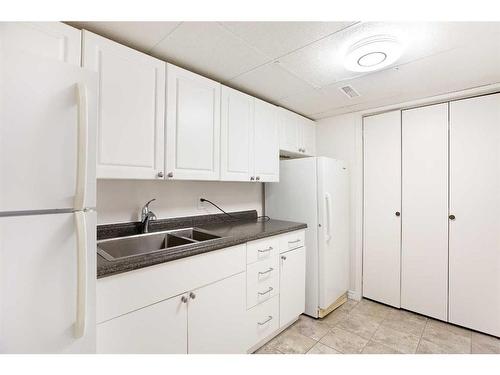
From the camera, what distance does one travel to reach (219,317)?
59.4 inches

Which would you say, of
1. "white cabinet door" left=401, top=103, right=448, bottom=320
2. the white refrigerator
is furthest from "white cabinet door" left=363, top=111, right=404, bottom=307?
the white refrigerator

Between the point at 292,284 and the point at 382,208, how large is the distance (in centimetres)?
135

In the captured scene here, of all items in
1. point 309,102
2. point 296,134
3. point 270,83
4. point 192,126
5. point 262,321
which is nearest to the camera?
point 192,126

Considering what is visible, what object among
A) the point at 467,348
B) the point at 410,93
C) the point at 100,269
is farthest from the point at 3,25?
the point at 467,348

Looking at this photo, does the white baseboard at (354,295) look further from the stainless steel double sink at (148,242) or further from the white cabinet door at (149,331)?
the white cabinet door at (149,331)

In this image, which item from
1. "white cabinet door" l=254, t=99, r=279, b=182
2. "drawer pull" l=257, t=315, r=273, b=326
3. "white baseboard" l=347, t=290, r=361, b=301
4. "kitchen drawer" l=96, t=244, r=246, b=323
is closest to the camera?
"kitchen drawer" l=96, t=244, r=246, b=323

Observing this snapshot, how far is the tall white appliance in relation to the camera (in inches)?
89.7

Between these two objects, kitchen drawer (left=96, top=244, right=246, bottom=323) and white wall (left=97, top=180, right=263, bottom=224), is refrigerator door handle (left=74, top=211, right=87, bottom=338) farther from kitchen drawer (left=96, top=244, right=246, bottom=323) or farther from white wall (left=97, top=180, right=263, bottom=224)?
white wall (left=97, top=180, right=263, bottom=224)

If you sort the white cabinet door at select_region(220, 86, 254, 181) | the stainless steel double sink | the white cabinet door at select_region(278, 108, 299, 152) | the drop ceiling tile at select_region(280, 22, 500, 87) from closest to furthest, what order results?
the drop ceiling tile at select_region(280, 22, 500, 87) < the stainless steel double sink < the white cabinet door at select_region(220, 86, 254, 181) < the white cabinet door at select_region(278, 108, 299, 152)

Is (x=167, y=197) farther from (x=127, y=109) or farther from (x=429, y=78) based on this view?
(x=429, y=78)

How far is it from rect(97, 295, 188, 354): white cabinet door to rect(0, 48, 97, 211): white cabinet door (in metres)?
0.61

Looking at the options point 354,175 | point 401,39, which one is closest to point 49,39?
point 401,39

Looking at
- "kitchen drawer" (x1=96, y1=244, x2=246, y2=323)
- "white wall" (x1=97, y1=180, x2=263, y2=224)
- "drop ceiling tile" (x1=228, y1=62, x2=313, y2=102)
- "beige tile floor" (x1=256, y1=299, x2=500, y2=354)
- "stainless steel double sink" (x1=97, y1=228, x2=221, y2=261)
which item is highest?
"drop ceiling tile" (x1=228, y1=62, x2=313, y2=102)

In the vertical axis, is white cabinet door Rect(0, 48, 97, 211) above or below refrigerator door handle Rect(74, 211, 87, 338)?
above
